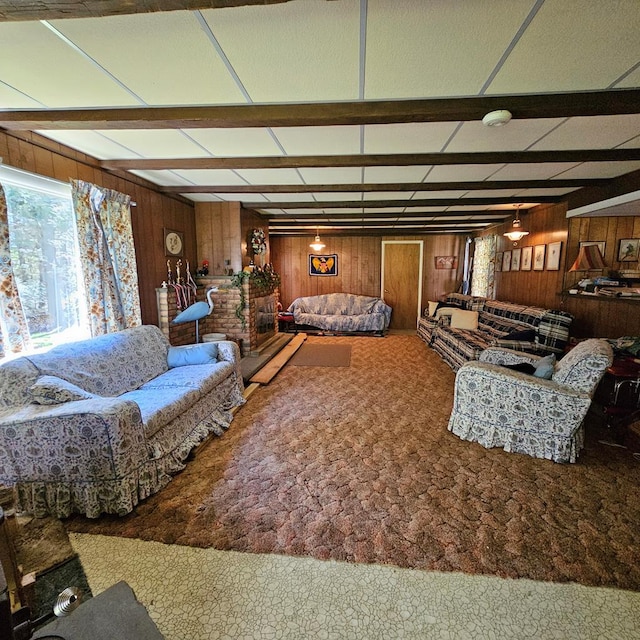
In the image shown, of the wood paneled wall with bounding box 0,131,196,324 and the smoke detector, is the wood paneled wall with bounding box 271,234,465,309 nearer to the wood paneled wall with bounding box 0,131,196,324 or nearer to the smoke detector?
the wood paneled wall with bounding box 0,131,196,324

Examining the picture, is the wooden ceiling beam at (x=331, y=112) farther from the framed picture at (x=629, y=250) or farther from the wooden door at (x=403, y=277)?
the wooden door at (x=403, y=277)

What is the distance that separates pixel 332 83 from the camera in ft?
5.89

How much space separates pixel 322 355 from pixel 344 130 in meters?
3.61

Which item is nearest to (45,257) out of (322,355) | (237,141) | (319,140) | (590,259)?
(237,141)

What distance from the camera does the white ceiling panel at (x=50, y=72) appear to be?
1.46m

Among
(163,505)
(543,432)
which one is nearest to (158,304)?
(163,505)

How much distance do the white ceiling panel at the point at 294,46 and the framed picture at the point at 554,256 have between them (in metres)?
3.90

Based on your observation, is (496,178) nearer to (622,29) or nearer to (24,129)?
(622,29)

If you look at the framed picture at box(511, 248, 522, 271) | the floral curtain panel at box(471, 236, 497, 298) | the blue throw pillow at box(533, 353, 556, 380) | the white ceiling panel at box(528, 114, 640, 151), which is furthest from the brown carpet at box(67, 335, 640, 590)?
the floral curtain panel at box(471, 236, 497, 298)

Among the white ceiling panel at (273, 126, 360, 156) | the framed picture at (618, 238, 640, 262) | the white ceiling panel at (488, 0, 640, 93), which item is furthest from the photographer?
the framed picture at (618, 238, 640, 262)

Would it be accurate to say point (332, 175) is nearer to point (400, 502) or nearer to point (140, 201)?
point (140, 201)

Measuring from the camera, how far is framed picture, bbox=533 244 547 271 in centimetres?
470

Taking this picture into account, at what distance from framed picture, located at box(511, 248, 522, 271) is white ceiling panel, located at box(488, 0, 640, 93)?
4012mm

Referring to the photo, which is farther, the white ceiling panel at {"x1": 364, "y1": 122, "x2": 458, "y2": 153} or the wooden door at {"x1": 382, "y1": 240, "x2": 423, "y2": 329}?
the wooden door at {"x1": 382, "y1": 240, "x2": 423, "y2": 329}
